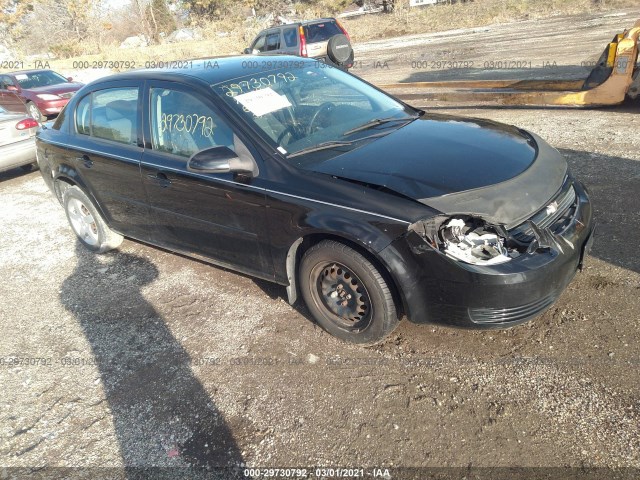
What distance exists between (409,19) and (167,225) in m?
33.7

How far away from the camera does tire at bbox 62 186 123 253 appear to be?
484 cm

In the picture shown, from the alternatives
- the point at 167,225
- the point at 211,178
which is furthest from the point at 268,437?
the point at 167,225

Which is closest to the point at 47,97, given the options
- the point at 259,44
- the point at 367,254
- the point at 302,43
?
the point at 259,44

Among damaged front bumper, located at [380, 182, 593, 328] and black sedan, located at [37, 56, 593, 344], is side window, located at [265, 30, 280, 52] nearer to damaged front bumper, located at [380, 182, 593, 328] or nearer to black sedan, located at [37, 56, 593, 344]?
black sedan, located at [37, 56, 593, 344]

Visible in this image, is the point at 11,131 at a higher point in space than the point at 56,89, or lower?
lower

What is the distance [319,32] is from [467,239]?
1380cm

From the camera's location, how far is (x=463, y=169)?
292 centimetres

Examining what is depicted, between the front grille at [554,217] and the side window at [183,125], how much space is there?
6.29ft

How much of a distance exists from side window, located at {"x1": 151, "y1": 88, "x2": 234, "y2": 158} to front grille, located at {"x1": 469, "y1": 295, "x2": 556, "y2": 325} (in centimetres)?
190

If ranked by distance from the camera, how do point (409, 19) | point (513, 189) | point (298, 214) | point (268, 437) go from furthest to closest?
point (409, 19) < point (298, 214) < point (513, 189) < point (268, 437)

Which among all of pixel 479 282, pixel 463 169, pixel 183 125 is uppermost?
pixel 183 125

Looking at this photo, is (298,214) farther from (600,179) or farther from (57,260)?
(600,179)

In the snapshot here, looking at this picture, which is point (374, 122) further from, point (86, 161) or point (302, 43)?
point (302, 43)

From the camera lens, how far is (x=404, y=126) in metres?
3.66
